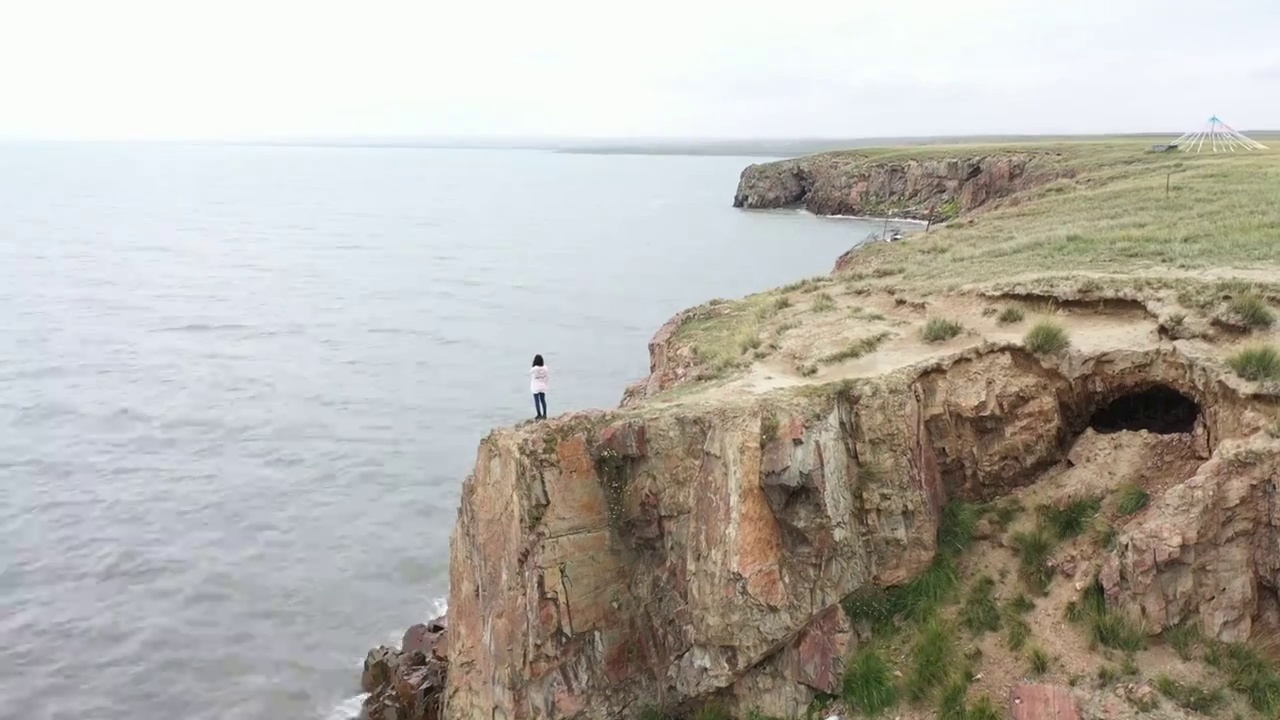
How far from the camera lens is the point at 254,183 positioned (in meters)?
194

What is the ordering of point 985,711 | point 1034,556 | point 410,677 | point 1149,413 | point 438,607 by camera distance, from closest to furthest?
point 985,711
point 1034,556
point 1149,413
point 410,677
point 438,607

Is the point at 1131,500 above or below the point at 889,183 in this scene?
below

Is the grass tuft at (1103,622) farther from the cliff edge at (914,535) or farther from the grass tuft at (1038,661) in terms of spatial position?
the grass tuft at (1038,661)

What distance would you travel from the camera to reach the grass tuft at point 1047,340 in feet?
49.5

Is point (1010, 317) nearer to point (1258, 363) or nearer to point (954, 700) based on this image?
point (1258, 363)

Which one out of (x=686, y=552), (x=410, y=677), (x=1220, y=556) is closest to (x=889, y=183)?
(x=410, y=677)

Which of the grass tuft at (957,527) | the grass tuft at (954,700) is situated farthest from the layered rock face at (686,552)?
the grass tuft at (954,700)

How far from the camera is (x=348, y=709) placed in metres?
19.6

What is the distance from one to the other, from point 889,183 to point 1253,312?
8938cm

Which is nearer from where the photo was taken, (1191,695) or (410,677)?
(1191,695)

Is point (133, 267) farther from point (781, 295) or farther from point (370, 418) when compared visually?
point (781, 295)

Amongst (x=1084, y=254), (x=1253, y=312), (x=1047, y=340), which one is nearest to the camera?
(x=1253, y=312)

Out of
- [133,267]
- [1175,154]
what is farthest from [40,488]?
[1175,154]

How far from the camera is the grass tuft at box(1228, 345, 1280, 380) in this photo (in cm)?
1302
